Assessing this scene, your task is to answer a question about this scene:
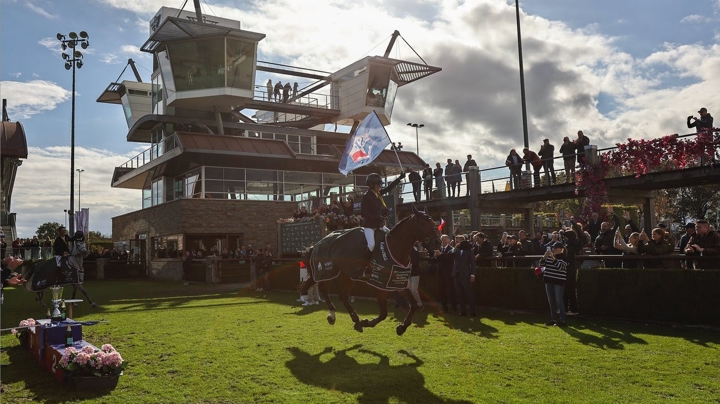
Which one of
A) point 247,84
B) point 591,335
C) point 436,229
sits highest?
point 247,84

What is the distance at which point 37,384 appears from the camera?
26.7 feet

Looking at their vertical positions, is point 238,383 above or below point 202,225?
below

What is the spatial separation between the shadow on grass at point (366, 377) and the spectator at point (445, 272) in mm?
5530

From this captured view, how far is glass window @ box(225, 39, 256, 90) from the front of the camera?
4025 cm

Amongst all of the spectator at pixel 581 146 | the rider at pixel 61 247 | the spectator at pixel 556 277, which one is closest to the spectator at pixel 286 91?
the spectator at pixel 581 146

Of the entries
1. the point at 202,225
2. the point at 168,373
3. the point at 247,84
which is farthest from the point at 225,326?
the point at 247,84

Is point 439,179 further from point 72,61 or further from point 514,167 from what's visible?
point 72,61

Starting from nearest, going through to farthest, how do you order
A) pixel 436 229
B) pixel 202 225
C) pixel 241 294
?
1. pixel 436 229
2. pixel 241 294
3. pixel 202 225

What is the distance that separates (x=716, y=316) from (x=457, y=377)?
21.7ft

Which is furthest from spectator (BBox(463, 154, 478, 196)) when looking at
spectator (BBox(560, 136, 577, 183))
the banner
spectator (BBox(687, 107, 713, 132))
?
the banner

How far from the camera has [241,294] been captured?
22531 millimetres

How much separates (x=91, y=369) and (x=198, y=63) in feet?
117

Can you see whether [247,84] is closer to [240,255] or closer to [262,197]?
[262,197]

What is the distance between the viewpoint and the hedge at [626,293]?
1159 cm
